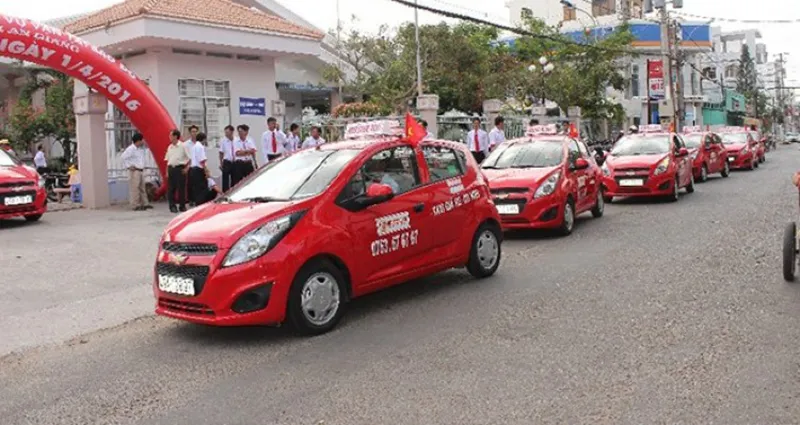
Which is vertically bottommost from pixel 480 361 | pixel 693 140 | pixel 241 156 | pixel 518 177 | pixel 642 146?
pixel 480 361

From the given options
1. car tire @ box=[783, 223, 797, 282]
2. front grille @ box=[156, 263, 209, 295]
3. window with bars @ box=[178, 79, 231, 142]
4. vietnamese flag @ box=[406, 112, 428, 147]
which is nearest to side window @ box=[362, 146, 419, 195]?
vietnamese flag @ box=[406, 112, 428, 147]

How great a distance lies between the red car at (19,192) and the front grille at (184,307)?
28.3ft

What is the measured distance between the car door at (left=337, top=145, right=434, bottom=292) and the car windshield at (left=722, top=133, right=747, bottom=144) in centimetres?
2413

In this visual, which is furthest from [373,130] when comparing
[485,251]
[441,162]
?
[485,251]

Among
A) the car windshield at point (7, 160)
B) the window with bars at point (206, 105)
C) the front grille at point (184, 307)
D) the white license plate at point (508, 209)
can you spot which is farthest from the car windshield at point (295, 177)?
the window with bars at point (206, 105)

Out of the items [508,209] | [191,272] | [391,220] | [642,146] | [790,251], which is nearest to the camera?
[191,272]

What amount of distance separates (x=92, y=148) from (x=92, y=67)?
2.22 metres

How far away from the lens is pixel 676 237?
428 inches

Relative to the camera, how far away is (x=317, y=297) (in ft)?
20.6

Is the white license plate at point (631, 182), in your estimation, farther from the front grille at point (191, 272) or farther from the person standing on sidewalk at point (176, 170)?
the front grille at point (191, 272)

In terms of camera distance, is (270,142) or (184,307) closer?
(184,307)

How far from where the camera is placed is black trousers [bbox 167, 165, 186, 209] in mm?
15609

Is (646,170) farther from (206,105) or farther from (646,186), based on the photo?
(206,105)

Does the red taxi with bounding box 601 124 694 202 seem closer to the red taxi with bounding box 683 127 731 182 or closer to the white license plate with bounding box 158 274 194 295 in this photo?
the red taxi with bounding box 683 127 731 182
